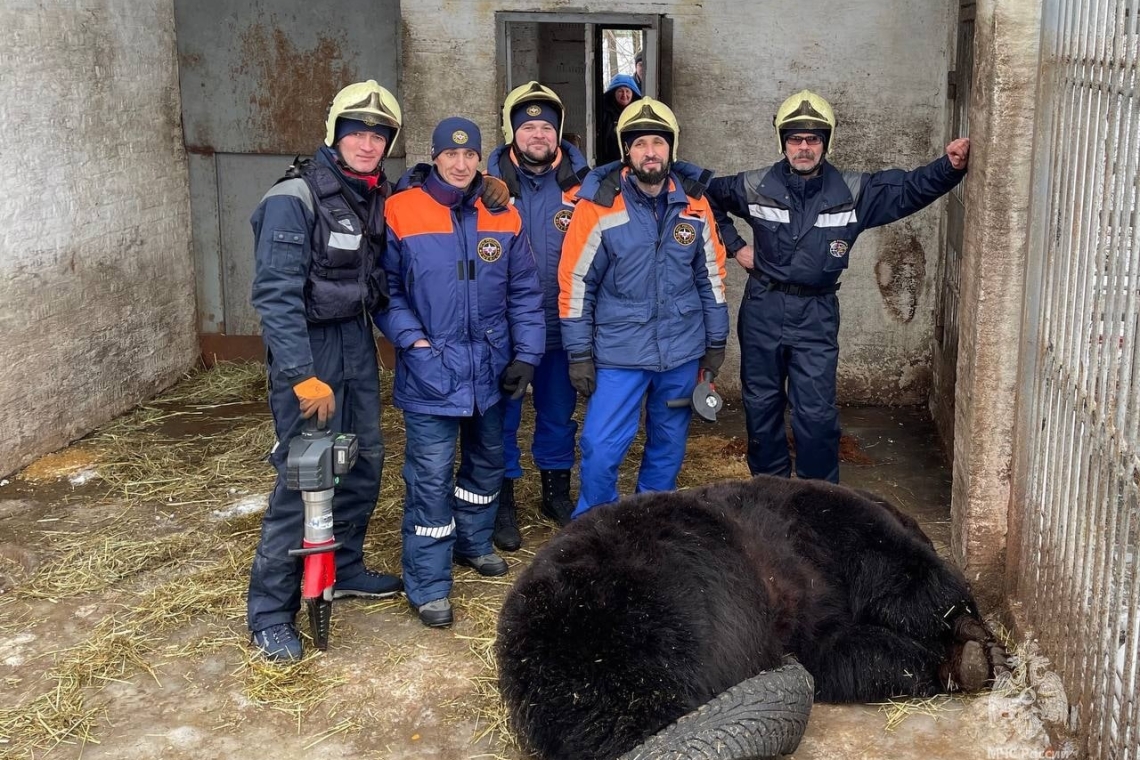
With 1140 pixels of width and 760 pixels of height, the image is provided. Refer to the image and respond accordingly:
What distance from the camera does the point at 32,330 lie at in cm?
634

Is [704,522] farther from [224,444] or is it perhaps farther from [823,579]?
[224,444]

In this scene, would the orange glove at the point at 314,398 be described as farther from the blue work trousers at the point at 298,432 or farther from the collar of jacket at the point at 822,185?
the collar of jacket at the point at 822,185

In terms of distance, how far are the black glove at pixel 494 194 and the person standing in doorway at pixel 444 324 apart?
0.02 m

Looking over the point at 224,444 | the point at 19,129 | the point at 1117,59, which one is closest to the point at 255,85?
the point at 19,129

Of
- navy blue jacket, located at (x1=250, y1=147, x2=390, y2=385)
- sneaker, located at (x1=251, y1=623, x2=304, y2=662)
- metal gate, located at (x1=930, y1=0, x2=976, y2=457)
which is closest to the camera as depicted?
navy blue jacket, located at (x1=250, y1=147, x2=390, y2=385)

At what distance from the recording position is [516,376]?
185 inches

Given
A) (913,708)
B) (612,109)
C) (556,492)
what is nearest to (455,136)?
(556,492)

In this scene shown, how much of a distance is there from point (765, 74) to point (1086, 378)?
3952 mm

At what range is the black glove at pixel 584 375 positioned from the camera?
16.2ft

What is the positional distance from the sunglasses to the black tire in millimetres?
2559

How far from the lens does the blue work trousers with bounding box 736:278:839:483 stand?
5.28m

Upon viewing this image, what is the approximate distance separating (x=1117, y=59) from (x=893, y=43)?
3.86 meters

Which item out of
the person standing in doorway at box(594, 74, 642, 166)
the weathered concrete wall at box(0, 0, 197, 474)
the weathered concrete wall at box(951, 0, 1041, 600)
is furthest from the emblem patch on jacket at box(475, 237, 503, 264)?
the person standing in doorway at box(594, 74, 642, 166)

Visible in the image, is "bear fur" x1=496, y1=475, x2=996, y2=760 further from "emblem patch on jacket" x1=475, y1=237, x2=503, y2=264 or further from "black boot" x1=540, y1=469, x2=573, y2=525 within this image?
"black boot" x1=540, y1=469, x2=573, y2=525
